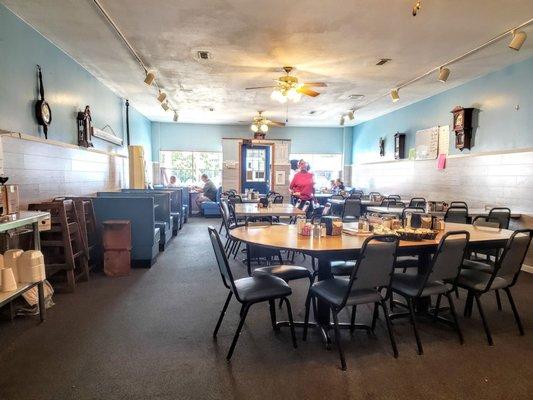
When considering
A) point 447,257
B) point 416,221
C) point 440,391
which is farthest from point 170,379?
point 416,221

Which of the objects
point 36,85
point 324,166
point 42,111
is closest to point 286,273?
point 42,111

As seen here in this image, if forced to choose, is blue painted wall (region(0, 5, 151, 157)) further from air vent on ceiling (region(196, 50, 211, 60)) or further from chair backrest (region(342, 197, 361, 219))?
chair backrest (region(342, 197, 361, 219))

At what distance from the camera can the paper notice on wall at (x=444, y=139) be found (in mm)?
6211

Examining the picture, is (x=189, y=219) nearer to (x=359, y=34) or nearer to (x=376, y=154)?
(x=376, y=154)

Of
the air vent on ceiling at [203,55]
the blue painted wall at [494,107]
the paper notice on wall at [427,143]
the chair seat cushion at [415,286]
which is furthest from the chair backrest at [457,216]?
the air vent on ceiling at [203,55]

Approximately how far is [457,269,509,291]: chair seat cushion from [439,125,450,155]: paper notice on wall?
4.12 metres

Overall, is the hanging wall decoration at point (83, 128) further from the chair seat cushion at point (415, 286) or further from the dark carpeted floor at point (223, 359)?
the chair seat cushion at point (415, 286)

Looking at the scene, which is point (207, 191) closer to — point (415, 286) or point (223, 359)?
point (223, 359)

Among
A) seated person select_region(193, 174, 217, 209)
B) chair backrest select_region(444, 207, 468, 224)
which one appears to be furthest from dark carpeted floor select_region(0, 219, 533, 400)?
seated person select_region(193, 174, 217, 209)

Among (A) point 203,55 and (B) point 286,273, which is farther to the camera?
(A) point 203,55

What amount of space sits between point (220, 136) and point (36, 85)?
6.86m

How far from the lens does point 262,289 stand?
7.76ft

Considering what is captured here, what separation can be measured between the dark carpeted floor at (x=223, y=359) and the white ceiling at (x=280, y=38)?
3.01 m

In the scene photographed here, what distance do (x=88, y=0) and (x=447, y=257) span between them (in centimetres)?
395
